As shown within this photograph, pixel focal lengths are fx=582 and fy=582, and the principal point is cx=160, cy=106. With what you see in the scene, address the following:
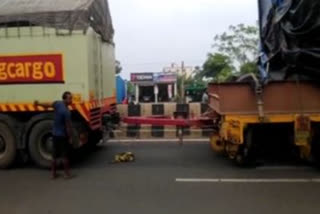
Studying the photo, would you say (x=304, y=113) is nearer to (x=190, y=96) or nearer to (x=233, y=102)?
(x=233, y=102)

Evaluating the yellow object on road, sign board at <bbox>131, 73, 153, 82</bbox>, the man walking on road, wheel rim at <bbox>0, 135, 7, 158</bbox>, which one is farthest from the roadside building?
the man walking on road

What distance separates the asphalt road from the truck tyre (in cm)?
27

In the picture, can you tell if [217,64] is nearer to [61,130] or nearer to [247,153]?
[247,153]

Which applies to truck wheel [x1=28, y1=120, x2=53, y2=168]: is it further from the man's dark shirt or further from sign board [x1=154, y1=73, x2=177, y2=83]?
sign board [x1=154, y1=73, x2=177, y2=83]

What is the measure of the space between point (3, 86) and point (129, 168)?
2.93 meters

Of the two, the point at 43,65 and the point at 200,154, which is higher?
the point at 43,65

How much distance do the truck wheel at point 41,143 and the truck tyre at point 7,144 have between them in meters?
0.39

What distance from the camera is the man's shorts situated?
10461mm

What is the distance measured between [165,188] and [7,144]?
3847 mm

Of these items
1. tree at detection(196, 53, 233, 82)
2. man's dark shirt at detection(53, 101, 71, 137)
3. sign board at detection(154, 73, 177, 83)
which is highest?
tree at detection(196, 53, 233, 82)

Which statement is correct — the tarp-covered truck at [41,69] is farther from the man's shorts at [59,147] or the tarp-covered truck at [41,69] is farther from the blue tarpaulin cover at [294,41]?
the blue tarpaulin cover at [294,41]

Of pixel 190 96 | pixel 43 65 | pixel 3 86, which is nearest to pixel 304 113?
pixel 43 65

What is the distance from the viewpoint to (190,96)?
35.8 metres

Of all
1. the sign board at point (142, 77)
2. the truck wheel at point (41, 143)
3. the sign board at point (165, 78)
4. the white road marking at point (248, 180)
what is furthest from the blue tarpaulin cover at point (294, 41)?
the sign board at point (142, 77)
